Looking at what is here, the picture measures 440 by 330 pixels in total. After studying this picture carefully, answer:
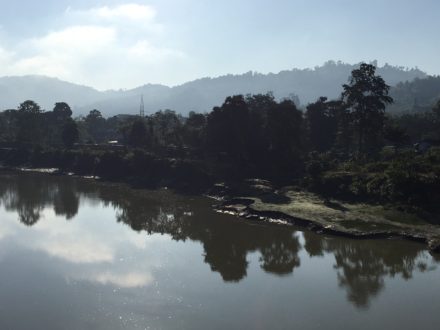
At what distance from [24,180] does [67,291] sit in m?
64.8

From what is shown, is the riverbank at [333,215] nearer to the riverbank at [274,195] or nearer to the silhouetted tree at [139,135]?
the riverbank at [274,195]

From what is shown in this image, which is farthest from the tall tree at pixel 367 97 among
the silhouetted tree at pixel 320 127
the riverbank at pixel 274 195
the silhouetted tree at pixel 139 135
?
the silhouetted tree at pixel 139 135

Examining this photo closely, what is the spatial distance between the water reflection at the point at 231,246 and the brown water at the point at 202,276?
0.43 ft

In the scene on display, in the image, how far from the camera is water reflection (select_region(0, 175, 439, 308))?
112 feet

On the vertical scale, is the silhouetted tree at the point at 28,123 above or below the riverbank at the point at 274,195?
above

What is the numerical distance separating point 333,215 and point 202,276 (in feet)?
65.9

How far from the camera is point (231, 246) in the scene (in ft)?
140

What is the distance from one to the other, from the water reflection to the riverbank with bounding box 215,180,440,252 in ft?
5.43

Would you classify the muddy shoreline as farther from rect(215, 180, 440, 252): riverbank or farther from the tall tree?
the tall tree

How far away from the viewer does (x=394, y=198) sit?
166 feet

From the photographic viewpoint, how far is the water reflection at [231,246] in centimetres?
3409

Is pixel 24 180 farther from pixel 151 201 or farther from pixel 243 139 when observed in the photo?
pixel 243 139

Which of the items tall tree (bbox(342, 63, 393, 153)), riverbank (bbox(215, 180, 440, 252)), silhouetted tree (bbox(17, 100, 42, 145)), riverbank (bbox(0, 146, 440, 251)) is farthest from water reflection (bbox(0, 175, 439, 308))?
silhouetted tree (bbox(17, 100, 42, 145))

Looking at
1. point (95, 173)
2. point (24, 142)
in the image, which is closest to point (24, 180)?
point (95, 173)
